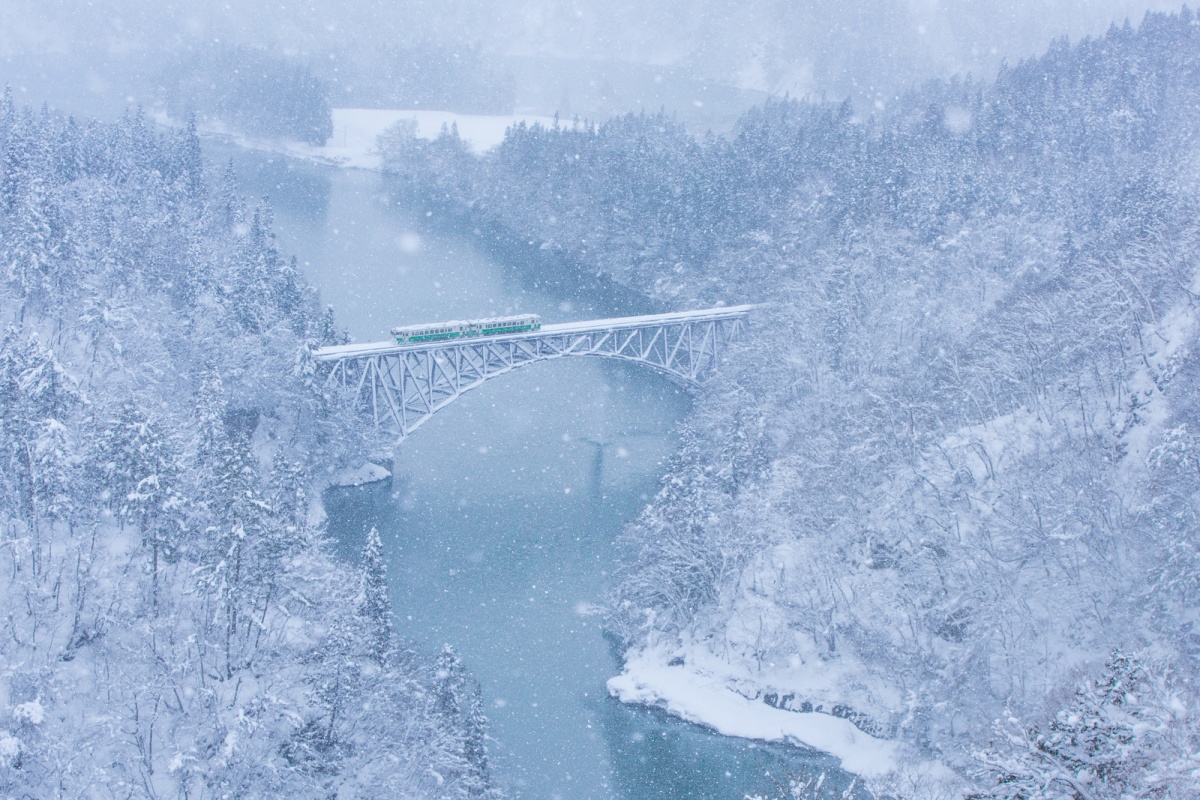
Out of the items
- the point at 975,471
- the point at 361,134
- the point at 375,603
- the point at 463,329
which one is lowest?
the point at 375,603

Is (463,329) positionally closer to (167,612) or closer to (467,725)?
(167,612)

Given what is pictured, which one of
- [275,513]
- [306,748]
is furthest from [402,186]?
[306,748]

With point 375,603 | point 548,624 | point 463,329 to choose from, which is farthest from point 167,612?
point 463,329

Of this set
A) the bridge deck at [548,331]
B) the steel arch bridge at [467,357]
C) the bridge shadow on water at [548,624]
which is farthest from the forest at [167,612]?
the bridge deck at [548,331]

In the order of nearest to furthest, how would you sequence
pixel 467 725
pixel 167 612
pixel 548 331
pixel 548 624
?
pixel 467 725
pixel 167 612
pixel 548 624
pixel 548 331

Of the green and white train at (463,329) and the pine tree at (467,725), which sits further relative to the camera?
the green and white train at (463,329)

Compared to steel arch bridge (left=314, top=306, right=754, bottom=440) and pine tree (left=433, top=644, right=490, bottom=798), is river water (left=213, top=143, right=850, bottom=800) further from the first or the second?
pine tree (left=433, top=644, right=490, bottom=798)

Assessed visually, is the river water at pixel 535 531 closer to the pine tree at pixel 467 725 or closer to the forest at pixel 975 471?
the forest at pixel 975 471

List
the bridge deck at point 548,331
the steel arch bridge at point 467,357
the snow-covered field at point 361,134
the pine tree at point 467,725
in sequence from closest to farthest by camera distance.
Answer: the pine tree at point 467,725
the bridge deck at point 548,331
the steel arch bridge at point 467,357
the snow-covered field at point 361,134
